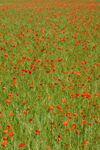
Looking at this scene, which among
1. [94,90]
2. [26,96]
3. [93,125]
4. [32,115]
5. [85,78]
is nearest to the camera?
[93,125]

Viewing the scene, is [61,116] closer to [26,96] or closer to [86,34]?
[26,96]

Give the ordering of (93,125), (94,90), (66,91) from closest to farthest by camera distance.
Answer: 1. (93,125)
2. (66,91)
3. (94,90)

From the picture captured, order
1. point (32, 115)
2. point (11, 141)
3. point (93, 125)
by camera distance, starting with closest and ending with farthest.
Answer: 1. point (11, 141)
2. point (93, 125)
3. point (32, 115)

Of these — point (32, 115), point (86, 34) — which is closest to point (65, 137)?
point (32, 115)

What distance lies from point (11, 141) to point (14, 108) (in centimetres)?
69

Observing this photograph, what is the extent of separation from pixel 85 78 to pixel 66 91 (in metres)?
0.73

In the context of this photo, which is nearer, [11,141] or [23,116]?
[11,141]

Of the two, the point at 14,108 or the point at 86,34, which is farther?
the point at 86,34

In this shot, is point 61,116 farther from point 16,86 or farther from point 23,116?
point 16,86

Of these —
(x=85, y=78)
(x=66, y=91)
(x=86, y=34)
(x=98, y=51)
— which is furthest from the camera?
(x=86, y=34)

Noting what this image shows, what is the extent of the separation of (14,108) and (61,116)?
62 centimetres

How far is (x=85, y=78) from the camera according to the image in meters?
3.58

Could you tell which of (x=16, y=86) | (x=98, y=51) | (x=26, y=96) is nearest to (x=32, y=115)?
(x=26, y=96)

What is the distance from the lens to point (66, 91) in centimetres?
299
